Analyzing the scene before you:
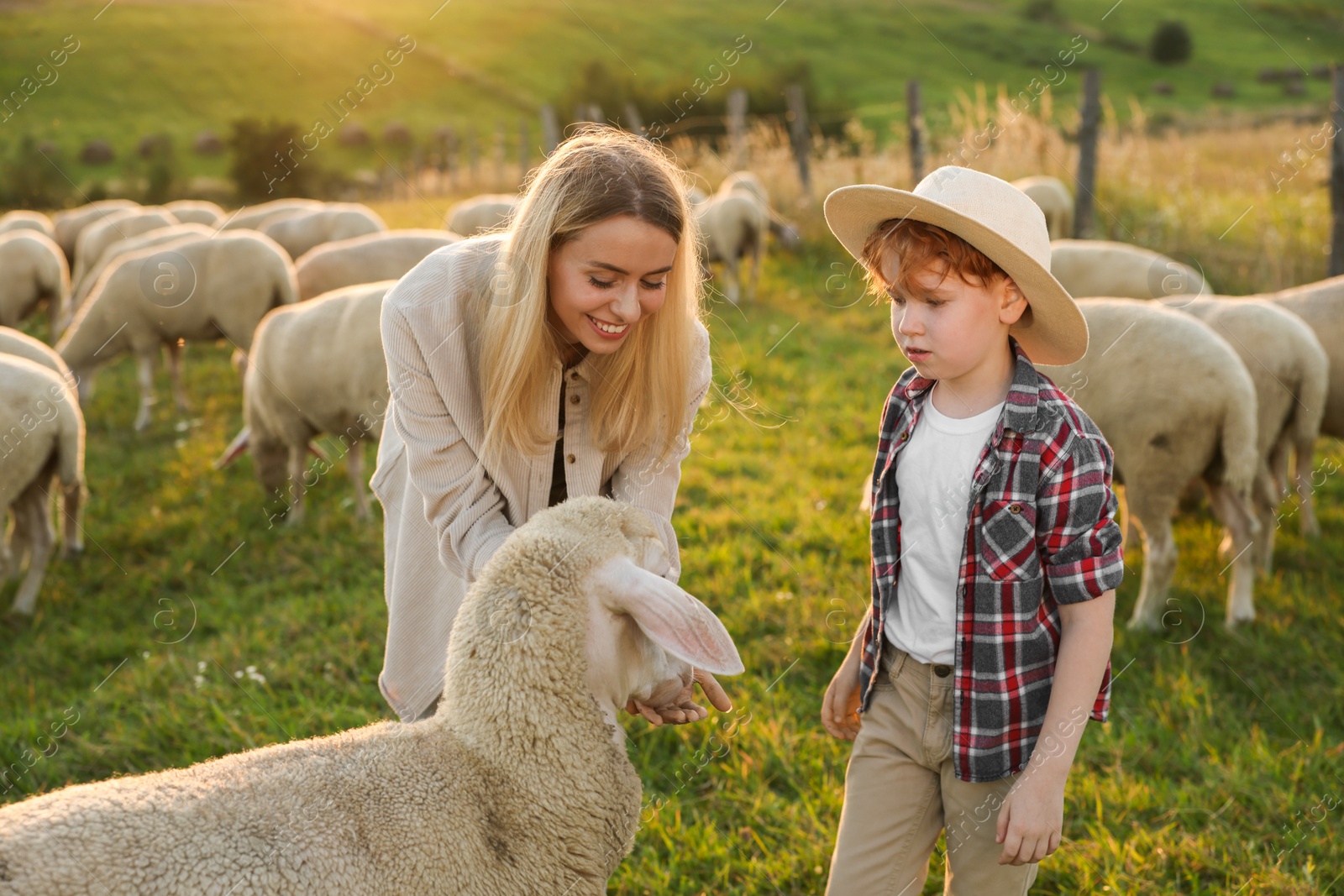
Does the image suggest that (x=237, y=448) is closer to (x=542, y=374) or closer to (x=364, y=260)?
(x=364, y=260)

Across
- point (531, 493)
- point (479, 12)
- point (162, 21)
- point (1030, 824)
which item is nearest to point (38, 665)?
point (531, 493)

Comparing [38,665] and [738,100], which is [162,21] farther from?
[38,665]

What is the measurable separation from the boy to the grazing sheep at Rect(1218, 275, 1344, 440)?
12.9ft

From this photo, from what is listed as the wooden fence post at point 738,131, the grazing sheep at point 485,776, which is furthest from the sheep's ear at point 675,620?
the wooden fence post at point 738,131

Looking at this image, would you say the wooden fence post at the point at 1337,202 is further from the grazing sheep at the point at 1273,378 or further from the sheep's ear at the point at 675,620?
the sheep's ear at the point at 675,620

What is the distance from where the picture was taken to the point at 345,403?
5.67 meters

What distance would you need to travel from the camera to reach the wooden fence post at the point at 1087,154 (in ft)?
31.8

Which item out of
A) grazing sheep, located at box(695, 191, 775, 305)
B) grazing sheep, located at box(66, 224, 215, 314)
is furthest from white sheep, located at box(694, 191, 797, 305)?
grazing sheep, located at box(66, 224, 215, 314)

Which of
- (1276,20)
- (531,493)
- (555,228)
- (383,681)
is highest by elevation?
(1276,20)

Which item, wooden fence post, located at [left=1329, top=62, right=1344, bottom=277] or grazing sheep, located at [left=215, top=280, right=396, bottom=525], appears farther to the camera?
wooden fence post, located at [left=1329, top=62, right=1344, bottom=277]

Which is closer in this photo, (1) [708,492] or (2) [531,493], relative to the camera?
(2) [531,493]

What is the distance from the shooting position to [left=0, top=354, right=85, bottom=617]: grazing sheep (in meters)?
4.58

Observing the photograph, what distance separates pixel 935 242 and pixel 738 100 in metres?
14.2

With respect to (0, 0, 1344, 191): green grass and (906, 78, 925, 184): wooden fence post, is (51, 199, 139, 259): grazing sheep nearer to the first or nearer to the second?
(906, 78, 925, 184): wooden fence post
